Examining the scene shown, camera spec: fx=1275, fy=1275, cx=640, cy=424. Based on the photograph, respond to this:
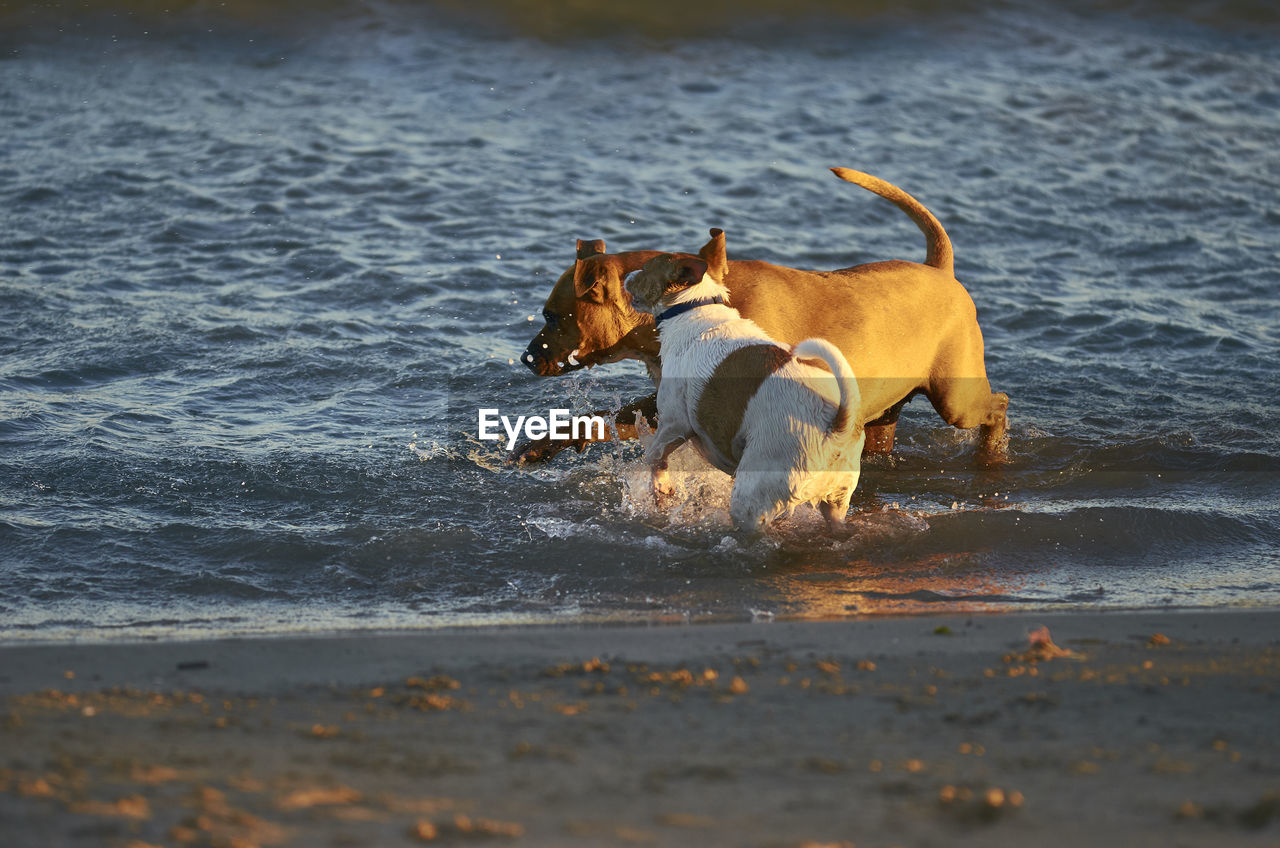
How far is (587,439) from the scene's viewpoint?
21.6 feet

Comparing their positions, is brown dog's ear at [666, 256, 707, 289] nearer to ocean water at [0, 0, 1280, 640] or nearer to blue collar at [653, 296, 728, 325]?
blue collar at [653, 296, 728, 325]

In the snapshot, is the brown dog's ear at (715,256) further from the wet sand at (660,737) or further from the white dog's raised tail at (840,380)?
the wet sand at (660,737)

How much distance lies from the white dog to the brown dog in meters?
0.21

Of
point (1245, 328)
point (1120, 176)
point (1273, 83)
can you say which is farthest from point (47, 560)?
point (1273, 83)

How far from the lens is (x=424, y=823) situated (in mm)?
2721

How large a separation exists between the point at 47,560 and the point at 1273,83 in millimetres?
16315

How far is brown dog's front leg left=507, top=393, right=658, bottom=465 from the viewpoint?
6.58 m

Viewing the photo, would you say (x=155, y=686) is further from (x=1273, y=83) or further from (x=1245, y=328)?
(x=1273, y=83)

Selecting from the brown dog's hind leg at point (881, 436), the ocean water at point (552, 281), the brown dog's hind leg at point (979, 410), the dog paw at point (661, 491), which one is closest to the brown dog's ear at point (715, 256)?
the dog paw at point (661, 491)

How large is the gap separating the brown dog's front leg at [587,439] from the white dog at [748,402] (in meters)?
0.60

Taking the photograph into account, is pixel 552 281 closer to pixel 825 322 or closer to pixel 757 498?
pixel 825 322

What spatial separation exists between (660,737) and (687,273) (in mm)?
2924
